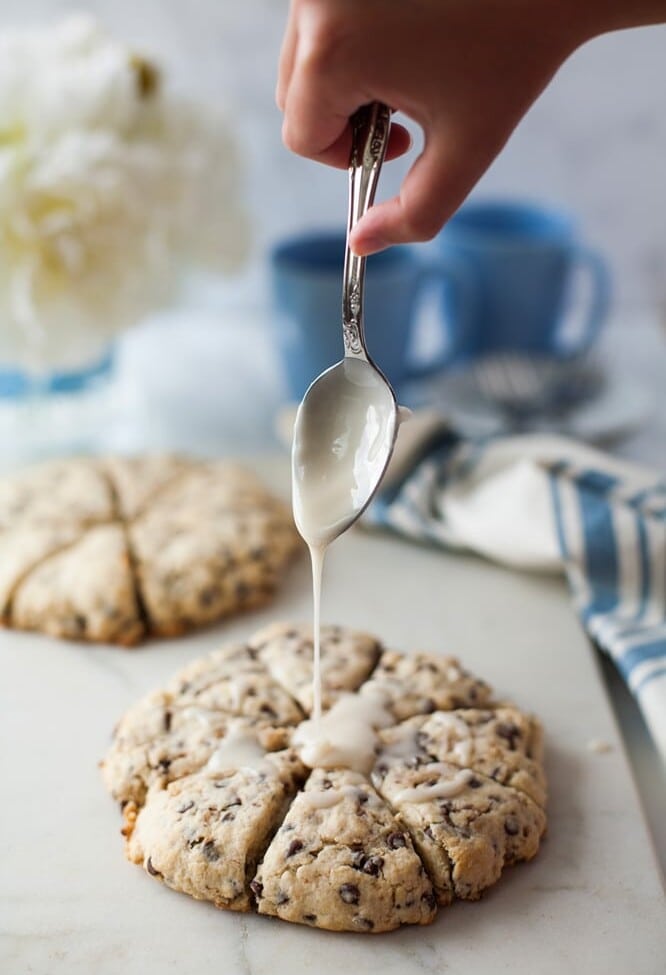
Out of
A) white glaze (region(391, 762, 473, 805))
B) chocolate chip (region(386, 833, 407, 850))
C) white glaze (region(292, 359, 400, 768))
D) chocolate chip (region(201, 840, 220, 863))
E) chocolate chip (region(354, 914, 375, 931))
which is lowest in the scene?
chocolate chip (region(354, 914, 375, 931))

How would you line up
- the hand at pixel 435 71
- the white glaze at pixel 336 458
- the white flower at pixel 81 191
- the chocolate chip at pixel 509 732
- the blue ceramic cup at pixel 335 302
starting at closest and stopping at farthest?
1. the hand at pixel 435 71
2. the white glaze at pixel 336 458
3. the chocolate chip at pixel 509 732
4. the white flower at pixel 81 191
5. the blue ceramic cup at pixel 335 302

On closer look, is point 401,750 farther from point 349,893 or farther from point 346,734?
point 349,893

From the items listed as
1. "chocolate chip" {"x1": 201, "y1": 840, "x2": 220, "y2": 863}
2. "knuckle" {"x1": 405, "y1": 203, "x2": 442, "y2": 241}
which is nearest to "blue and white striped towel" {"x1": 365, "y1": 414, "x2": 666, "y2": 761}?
"chocolate chip" {"x1": 201, "y1": 840, "x2": 220, "y2": 863}

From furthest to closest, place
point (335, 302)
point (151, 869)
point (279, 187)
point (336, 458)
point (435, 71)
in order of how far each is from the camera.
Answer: point (279, 187) < point (335, 302) < point (336, 458) < point (151, 869) < point (435, 71)

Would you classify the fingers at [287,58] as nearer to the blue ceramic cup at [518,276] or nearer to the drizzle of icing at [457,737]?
the drizzle of icing at [457,737]

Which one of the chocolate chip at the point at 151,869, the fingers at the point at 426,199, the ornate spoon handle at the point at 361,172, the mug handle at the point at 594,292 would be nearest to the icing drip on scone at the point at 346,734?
the chocolate chip at the point at 151,869

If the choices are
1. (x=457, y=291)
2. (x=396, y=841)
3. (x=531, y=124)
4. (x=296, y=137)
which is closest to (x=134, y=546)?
(x=396, y=841)

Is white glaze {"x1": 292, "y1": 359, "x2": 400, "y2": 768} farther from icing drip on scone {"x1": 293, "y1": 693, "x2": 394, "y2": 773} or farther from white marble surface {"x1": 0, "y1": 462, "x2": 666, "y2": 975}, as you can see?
white marble surface {"x1": 0, "y1": 462, "x2": 666, "y2": 975}
